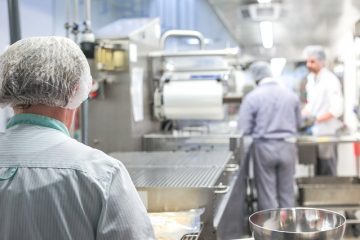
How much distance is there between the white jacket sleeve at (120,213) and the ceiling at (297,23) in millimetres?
4442

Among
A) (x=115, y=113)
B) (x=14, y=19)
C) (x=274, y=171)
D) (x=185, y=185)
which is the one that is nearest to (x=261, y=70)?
(x=274, y=171)

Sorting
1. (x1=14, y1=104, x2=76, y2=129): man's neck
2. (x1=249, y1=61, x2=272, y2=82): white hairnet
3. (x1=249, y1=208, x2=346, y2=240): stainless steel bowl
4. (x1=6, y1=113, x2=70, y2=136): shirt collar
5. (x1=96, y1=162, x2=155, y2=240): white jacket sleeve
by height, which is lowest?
(x1=249, y1=208, x2=346, y2=240): stainless steel bowl

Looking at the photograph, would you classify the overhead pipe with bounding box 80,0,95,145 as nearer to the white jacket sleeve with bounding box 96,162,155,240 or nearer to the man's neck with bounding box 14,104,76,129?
the man's neck with bounding box 14,104,76,129

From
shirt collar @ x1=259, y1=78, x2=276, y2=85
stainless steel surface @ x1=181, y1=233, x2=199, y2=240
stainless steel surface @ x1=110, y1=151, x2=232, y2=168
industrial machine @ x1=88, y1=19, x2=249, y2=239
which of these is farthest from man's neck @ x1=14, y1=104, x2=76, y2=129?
shirt collar @ x1=259, y1=78, x2=276, y2=85

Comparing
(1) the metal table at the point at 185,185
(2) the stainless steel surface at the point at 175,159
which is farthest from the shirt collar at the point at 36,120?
(2) the stainless steel surface at the point at 175,159

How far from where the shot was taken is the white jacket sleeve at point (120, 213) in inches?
41.7

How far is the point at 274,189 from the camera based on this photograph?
3912mm

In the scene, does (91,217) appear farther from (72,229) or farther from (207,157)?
(207,157)

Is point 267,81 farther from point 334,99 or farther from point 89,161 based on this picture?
point 89,161

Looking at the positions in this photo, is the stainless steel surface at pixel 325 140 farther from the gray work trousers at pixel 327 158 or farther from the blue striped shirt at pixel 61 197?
the blue striped shirt at pixel 61 197

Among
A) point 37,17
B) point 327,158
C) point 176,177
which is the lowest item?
point 327,158

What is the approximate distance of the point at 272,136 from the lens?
12.5 feet

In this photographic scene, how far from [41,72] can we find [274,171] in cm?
309

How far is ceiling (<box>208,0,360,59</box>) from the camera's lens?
5820 millimetres
